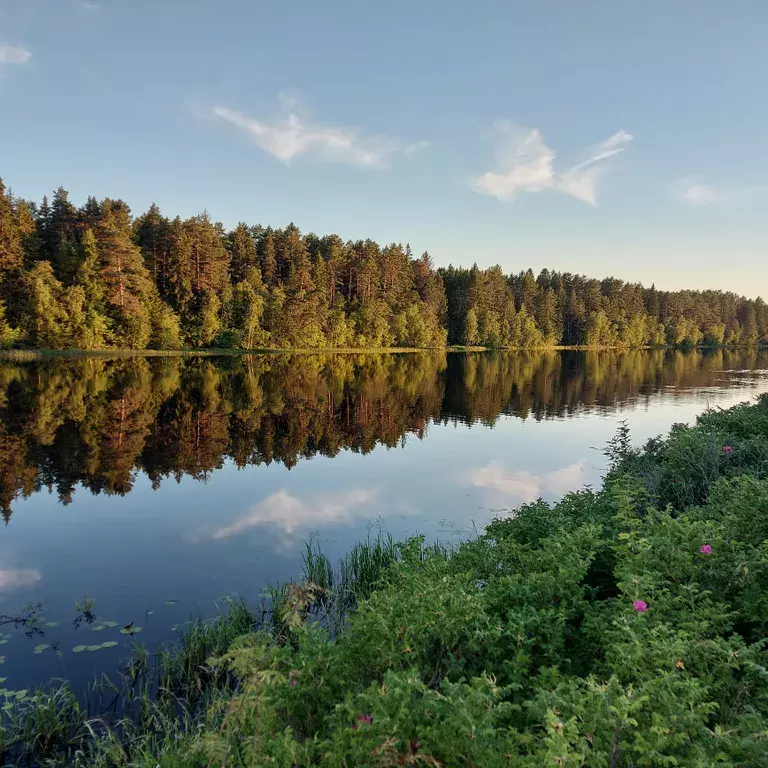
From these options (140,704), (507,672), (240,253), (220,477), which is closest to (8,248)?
(240,253)

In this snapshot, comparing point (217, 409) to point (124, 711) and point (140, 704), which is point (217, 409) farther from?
point (124, 711)

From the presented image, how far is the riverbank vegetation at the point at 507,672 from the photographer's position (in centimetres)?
337

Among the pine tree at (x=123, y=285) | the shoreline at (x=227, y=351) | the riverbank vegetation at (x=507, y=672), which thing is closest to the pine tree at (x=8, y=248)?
the pine tree at (x=123, y=285)

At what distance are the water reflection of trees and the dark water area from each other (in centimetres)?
15

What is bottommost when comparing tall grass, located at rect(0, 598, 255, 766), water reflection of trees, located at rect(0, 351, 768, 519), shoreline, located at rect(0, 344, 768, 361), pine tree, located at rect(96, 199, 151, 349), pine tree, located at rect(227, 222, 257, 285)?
tall grass, located at rect(0, 598, 255, 766)

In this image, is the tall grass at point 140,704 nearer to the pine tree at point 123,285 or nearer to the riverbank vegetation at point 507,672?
the riverbank vegetation at point 507,672

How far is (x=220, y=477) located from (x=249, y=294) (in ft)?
211

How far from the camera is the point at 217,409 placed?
31.6 metres

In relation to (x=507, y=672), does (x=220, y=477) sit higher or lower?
lower

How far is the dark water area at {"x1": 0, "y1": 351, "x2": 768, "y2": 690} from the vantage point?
10500 millimetres

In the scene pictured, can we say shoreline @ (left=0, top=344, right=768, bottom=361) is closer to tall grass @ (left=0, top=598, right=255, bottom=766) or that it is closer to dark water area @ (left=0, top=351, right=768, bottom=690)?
dark water area @ (left=0, top=351, right=768, bottom=690)

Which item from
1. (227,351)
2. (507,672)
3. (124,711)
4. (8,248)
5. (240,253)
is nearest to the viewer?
(507,672)

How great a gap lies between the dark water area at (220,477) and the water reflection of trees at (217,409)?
15cm

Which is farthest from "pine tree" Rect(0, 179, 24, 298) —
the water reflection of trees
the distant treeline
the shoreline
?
the water reflection of trees
